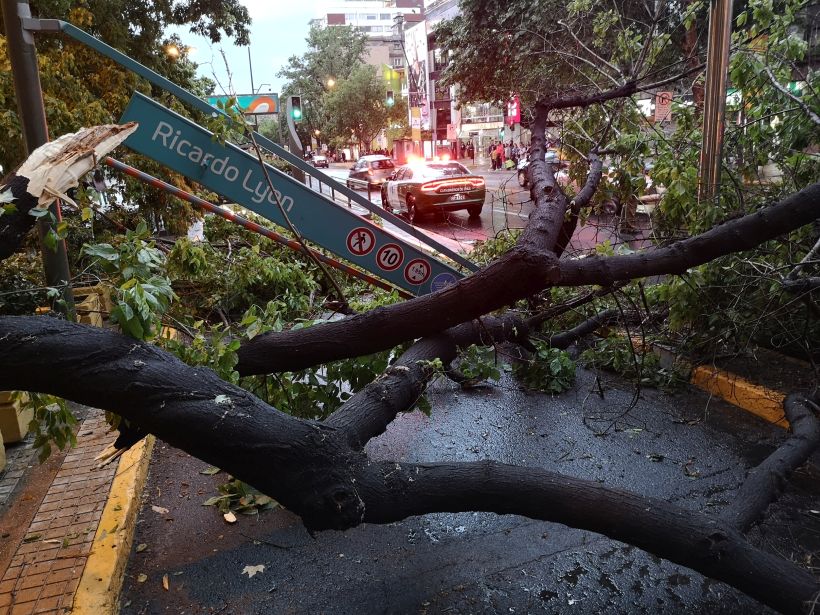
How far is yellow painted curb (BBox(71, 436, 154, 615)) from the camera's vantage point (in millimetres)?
3176

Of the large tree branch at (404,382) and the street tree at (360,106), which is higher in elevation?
the street tree at (360,106)

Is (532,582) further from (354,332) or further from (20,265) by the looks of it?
(20,265)

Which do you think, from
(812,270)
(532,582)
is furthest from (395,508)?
(812,270)

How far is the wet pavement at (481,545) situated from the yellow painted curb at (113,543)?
12 centimetres

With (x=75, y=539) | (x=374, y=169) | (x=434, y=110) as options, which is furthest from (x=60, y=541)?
(x=434, y=110)

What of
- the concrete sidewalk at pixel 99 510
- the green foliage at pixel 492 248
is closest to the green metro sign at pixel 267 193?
the concrete sidewalk at pixel 99 510

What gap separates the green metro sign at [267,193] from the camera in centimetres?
404

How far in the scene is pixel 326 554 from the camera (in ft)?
12.3

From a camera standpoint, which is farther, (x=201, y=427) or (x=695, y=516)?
(x=695, y=516)

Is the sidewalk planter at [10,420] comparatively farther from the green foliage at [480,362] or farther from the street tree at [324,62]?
the street tree at [324,62]

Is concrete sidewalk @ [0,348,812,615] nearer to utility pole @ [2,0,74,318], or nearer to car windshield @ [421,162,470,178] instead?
utility pole @ [2,0,74,318]

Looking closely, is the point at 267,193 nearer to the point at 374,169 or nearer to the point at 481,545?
the point at 481,545

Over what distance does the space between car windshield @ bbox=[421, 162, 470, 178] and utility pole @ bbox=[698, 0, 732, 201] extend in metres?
13.6

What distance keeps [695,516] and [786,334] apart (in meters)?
3.57
